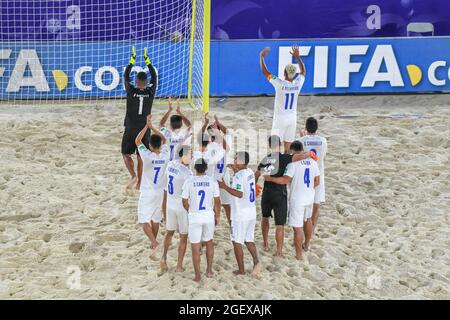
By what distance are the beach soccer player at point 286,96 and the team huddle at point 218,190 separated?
129 centimetres

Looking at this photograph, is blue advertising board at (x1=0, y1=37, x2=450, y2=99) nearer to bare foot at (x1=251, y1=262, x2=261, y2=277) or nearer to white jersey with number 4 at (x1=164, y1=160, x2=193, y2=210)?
white jersey with number 4 at (x1=164, y1=160, x2=193, y2=210)

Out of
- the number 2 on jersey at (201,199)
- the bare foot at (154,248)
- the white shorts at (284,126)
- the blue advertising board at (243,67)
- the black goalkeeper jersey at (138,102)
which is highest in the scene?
the blue advertising board at (243,67)

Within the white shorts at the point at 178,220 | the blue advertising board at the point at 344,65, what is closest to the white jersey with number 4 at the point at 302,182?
the white shorts at the point at 178,220

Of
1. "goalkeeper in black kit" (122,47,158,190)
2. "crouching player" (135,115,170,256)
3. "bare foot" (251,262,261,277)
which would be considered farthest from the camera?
"goalkeeper in black kit" (122,47,158,190)

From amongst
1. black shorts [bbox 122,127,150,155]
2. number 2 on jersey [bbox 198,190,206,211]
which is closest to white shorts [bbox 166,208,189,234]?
number 2 on jersey [bbox 198,190,206,211]

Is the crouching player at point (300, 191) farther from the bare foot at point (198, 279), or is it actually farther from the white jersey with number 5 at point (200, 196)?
the bare foot at point (198, 279)

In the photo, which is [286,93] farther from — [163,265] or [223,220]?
[163,265]

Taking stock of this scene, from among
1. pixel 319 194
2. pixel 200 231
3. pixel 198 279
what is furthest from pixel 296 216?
pixel 198 279

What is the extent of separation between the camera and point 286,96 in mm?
12789

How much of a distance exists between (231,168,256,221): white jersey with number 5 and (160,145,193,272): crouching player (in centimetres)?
56

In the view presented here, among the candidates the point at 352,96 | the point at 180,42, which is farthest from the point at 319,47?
the point at 180,42

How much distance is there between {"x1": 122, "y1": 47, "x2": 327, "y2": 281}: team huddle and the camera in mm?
10055

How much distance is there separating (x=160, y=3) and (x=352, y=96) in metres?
4.32

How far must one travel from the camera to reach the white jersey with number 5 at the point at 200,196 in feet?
32.5
